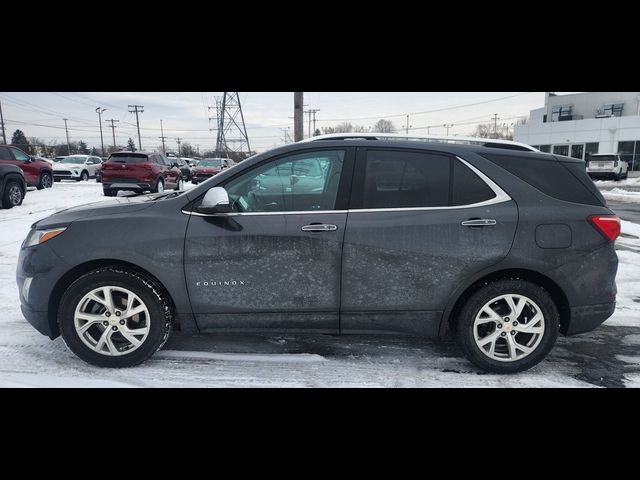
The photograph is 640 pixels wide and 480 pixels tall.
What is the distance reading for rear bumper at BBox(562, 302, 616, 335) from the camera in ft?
11.2

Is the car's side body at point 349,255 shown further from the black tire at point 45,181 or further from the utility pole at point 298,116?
the black tire at point 45,181

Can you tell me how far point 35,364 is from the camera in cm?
355

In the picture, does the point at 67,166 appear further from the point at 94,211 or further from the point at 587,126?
the point at 587,126

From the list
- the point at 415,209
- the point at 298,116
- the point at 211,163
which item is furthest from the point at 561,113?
the point at 415,209

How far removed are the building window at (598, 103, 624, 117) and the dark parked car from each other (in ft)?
159

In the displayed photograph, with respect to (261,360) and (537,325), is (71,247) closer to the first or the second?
(261,360)

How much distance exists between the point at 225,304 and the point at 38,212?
35.2ft

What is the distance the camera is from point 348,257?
10.9ft

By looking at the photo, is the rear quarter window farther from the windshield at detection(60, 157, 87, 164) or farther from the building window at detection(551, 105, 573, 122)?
the building window at detection(551, 105, 573, 122)

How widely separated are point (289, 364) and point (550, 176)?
2590mm

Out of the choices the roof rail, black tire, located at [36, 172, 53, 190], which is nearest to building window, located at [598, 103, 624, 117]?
black tire, located at [36, 172, 53, 190]

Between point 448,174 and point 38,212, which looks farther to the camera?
point 38,212

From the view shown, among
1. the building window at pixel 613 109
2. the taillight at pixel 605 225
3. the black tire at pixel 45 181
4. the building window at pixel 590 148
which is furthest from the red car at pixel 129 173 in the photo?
the building window at pixel 613 109

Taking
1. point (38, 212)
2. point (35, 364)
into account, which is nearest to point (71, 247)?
point (35, 364)
